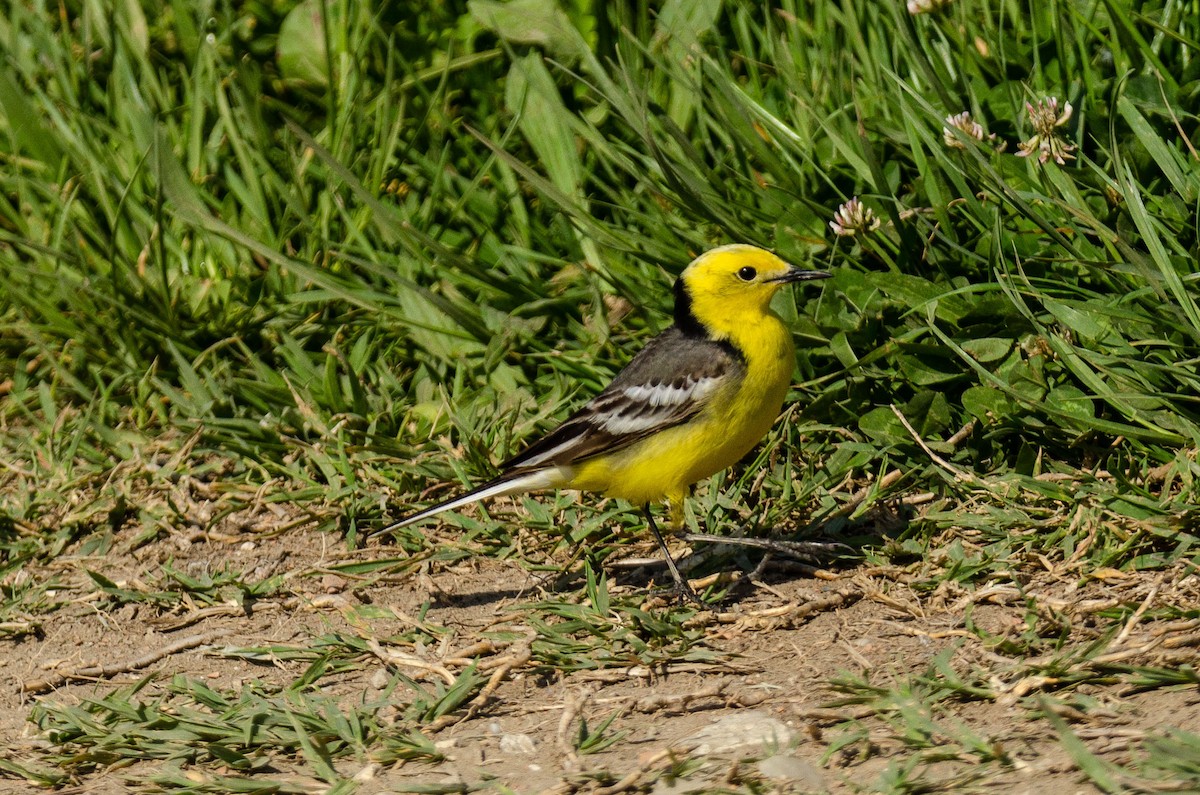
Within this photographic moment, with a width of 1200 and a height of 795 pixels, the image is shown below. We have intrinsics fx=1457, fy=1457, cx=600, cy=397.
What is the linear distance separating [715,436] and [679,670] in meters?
0.96

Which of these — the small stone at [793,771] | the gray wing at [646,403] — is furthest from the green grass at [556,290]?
the gray wing at [646,403]

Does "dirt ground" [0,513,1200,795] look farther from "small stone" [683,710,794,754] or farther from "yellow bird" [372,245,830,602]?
"yellow bird" [372,245,830,602]

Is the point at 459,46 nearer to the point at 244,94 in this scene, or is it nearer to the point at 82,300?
the point at 244,94

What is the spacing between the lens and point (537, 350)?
6.44m

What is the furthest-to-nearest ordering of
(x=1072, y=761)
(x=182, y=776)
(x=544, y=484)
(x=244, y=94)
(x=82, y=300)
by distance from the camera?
1. (x=244, y=94)
2. (x=82, y=300)
3. (x=544, y=484)
4. (x=182, y=776)
5. (x=1072, y=761)

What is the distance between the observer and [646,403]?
5359 millimetres

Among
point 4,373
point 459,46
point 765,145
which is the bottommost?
point 4,373

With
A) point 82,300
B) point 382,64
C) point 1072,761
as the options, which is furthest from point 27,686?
point 382,64

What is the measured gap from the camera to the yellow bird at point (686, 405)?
17.0 feet

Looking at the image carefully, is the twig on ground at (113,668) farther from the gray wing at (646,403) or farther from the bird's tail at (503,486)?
the gray wing at (646,403)

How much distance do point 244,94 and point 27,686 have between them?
140 inches

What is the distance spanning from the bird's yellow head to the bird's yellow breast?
0.07 m

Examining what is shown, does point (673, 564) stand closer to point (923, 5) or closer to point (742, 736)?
point (742, 736)

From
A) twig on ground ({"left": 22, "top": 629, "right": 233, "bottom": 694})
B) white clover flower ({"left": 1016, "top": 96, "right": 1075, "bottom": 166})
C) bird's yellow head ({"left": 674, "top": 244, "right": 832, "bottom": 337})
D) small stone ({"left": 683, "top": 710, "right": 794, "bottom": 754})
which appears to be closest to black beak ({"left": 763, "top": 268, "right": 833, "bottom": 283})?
bird's yellow head ({"left": 674, "top": 244, "right": 832, "bottom": 337})
